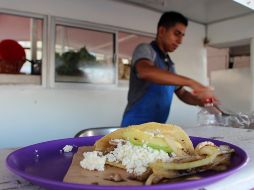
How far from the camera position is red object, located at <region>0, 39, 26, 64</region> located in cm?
197

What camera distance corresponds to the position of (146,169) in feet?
1.39

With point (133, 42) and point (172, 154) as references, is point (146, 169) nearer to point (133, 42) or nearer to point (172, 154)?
point (172, 154)

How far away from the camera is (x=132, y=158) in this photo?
46 centimetres

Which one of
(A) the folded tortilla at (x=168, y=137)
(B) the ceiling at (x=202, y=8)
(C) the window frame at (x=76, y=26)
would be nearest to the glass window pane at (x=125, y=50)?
(C) the window frame at (x=76, y=26)

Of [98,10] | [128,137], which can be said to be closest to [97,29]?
[98,10]

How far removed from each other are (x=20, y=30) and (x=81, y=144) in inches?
62.7

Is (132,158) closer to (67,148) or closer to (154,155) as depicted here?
(154,155)

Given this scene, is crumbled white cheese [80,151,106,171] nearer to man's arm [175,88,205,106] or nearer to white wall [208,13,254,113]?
man's arm [175,88,205,106]

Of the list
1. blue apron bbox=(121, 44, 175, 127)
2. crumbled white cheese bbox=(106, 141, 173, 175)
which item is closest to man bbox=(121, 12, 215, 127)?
blue apron bbox=(121, 44, 175, 127)

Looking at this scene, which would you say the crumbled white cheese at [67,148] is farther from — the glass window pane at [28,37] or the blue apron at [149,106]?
the glass window pane at [28,37]

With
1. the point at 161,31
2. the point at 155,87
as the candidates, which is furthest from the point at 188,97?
the point at 161,31

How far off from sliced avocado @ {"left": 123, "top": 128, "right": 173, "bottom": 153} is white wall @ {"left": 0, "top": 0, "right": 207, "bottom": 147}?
1620 mm

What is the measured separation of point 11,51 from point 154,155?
182 centimetres

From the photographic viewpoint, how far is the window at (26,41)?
195cm
